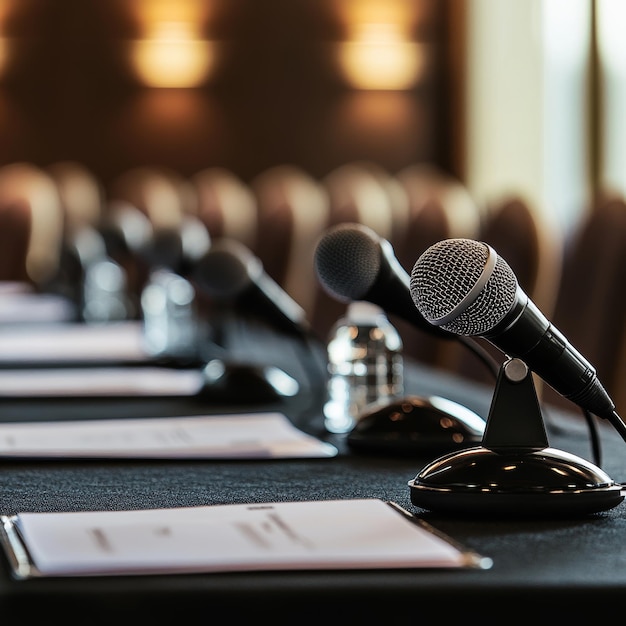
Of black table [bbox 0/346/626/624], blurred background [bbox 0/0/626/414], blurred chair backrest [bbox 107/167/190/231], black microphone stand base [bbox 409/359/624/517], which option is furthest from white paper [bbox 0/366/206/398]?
blurred background [bbox 0/0/626/414]

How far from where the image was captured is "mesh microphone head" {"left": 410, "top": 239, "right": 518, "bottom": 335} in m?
0.74

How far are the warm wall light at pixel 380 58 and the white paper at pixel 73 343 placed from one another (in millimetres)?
5319

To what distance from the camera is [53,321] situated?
124 inches

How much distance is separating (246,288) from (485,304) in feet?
2.59

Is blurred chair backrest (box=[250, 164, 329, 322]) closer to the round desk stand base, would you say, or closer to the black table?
the black table

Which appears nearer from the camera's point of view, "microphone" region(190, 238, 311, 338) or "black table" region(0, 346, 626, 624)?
"black table" region(0, 346, 626, 624)

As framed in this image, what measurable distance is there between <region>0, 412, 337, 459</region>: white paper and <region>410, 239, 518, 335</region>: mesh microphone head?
13.5 inches

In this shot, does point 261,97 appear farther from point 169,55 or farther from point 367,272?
point 367,272

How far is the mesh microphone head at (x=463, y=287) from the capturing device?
0.74 meters

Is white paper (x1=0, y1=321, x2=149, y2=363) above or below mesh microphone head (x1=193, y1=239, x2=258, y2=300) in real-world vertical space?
below

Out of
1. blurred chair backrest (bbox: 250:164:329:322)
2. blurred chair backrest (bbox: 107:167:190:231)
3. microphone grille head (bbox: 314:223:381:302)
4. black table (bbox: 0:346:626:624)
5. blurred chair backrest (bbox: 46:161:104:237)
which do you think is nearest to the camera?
black table (bbox: 0:346:626:624)

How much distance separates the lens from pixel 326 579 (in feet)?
2.00

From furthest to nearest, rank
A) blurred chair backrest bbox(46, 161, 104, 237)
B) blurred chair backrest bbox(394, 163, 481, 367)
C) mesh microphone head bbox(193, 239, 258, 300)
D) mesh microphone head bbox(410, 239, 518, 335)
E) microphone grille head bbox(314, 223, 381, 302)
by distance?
blurred chair backrest bbox(46, 161, 104, 237) → blurred chair backrest bbox(394, 163, 481, 367) → mesh microphone head bbox(193, 239, 258, 300) → microphone grille head bbox(314, 223, 381, 302) → mesh microphone head bbox(410, 239, 518, 335)

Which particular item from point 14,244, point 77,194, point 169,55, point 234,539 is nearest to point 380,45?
point 169,55
